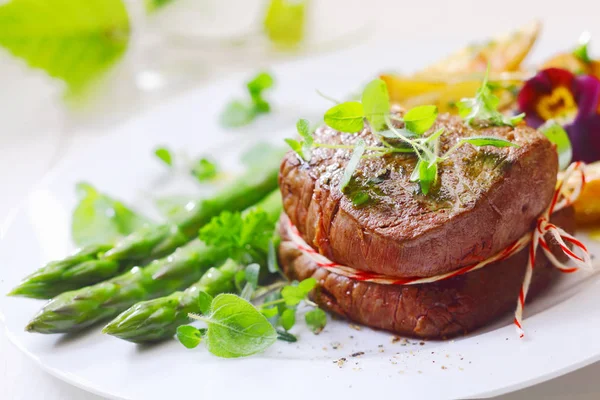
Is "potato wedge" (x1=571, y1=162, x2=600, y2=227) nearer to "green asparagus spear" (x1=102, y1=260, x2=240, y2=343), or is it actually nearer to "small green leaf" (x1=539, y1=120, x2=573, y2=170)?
"small green leaf" (x1=539, y1=120, x2=573, y2=170)

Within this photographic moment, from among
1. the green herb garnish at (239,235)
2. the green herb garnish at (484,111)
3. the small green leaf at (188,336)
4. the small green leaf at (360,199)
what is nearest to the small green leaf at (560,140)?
the green herb garnish at (484,111)

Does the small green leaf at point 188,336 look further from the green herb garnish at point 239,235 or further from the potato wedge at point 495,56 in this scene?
the potato wedge at point 495,56

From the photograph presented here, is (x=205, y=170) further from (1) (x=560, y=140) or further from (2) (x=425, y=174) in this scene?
(1) (x=560, y=140)

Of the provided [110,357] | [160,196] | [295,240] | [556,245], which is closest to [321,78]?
[160,196]

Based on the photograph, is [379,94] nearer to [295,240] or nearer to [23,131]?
[295,240]

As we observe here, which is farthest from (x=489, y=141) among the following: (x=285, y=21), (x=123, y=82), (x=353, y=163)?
(x=123, y=82)

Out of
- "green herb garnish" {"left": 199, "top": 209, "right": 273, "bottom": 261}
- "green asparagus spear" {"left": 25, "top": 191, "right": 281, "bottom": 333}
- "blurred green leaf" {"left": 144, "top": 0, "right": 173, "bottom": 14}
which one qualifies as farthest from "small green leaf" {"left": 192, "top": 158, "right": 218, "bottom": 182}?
"blurred green leaf" {"left": 144, "top": 0, "right": 173, "bottom": 14}

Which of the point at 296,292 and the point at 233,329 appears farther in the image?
the point at 296,292
